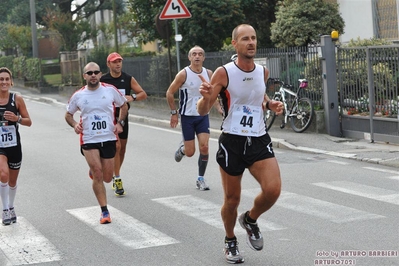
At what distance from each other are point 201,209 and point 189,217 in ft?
1.58

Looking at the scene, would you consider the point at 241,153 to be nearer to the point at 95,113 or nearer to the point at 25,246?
the point at 25,246

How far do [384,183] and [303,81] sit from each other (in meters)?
6.53

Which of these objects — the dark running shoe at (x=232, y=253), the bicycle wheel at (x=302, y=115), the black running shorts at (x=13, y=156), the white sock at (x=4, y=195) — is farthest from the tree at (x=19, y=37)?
the dark running shoe at (x=232, y=253)

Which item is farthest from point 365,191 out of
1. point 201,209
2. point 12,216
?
point 12,216

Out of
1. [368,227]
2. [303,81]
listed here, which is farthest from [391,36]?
[368,227]

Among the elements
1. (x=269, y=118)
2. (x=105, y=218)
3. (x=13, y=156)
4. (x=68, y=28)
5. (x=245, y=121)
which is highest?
(x=68, y=28)

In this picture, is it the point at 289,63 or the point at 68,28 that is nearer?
the point at 289,63

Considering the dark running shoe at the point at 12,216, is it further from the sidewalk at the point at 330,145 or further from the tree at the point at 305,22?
the tree at the point at 305,22

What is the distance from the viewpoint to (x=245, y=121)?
279 inches

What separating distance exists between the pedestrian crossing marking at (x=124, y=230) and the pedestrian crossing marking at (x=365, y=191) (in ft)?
9.43

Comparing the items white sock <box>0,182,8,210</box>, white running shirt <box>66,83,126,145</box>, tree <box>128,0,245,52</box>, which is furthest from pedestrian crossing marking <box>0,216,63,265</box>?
tree <box>128,0,245,52</box>

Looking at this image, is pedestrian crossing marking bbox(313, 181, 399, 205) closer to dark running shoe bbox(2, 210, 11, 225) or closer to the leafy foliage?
dark running shoe bbox(2, 210, 11, 225)

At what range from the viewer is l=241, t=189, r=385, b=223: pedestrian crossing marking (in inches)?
346

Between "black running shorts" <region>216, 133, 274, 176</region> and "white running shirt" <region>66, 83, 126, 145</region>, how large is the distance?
263 cm
